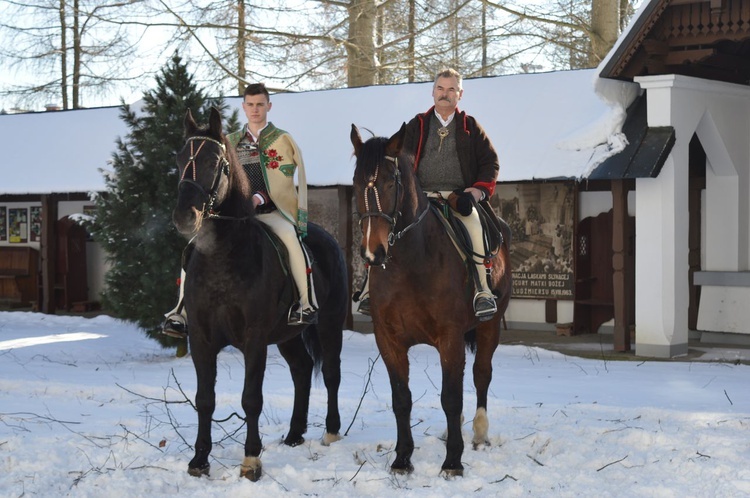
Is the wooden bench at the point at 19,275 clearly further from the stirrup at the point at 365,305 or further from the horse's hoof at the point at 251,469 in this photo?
the horse's hoof at the point at 251,469

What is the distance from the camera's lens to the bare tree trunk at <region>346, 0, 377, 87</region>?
992 inches

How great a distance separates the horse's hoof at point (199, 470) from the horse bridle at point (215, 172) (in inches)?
62.4

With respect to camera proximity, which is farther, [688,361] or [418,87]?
[418,87]

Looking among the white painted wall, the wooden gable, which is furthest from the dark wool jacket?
the white painted wall

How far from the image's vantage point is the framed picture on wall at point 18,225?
21.9m

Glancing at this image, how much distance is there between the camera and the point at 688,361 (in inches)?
508

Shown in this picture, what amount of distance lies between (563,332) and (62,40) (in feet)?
72.6

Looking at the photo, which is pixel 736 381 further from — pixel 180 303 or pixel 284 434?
pixel 180 303

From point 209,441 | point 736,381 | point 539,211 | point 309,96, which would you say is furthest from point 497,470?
point 309,96

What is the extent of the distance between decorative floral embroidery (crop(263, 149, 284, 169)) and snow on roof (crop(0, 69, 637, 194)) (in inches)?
252

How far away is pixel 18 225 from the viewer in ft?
72.2

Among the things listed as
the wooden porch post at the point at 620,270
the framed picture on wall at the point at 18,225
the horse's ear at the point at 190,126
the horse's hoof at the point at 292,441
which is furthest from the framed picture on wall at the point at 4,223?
the horse's ear at the point at 190,126

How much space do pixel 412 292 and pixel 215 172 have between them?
1436 mm

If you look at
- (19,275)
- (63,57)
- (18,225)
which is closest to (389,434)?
(19,275)
